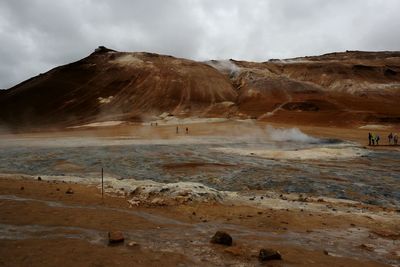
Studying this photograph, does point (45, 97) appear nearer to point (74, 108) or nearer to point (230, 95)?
point (74, 108)

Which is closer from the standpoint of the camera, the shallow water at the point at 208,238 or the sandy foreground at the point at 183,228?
the sandy foreground at the point at 183,228

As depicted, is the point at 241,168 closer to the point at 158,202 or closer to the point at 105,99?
the point at 158,202

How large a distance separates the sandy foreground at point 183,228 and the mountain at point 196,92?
56689 mm

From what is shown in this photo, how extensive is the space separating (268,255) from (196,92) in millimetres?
78933

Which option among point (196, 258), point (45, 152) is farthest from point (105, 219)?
point (45, 152)

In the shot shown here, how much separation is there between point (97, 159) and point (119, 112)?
51.6 meters

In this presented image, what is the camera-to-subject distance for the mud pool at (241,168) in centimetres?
1988

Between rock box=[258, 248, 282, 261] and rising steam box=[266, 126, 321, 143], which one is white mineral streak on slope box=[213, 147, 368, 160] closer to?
rising steam box=[266, 126, 321, 143]

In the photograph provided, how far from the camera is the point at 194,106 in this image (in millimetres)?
81250

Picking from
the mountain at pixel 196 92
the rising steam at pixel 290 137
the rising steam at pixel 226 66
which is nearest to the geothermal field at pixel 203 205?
the rising steam at pixel 290 137

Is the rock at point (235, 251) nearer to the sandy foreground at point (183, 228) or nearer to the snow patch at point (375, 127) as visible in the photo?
the sandy foreground at point (183, 228)

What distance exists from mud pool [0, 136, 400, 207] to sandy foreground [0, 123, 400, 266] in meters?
2.76

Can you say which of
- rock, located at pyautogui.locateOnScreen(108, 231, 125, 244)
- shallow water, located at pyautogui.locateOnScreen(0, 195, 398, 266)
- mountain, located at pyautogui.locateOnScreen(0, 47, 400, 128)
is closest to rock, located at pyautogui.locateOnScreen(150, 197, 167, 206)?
shallow water, located at pyautogui.locateOnScreen(0, 195, 398, 266)

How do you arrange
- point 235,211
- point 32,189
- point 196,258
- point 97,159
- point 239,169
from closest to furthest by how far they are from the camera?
point 196,258 → point 235,211 → point 32,189 → point 239,169 → point 97,159
